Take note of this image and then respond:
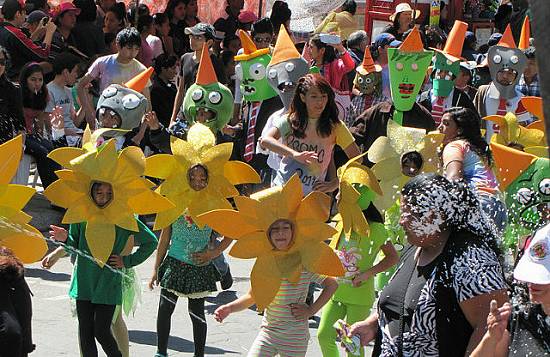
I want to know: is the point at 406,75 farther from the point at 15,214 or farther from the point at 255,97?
the point at 15,214

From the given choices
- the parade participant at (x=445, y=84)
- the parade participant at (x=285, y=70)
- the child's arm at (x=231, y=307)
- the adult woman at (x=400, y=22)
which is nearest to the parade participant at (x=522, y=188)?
the child's arm at (x=231, y=307)

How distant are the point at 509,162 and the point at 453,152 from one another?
33cm

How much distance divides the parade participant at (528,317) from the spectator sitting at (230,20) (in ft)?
32.2

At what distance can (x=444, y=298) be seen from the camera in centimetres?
416

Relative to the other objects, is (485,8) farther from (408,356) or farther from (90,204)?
(408,356)

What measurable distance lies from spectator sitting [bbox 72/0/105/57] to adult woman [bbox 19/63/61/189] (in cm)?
173

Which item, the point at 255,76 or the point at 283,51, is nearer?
the point at 283,51

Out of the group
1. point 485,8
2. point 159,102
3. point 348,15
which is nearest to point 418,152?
point 159,102

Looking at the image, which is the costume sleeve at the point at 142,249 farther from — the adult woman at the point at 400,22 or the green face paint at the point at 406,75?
the adult woman at the point at 400,22

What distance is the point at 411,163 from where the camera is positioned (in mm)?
7141

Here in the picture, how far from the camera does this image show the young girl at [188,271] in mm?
6707

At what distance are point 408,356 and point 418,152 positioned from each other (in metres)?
3.01

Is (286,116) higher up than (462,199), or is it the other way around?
(462,199)

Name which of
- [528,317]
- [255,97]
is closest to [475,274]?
[528,317]
